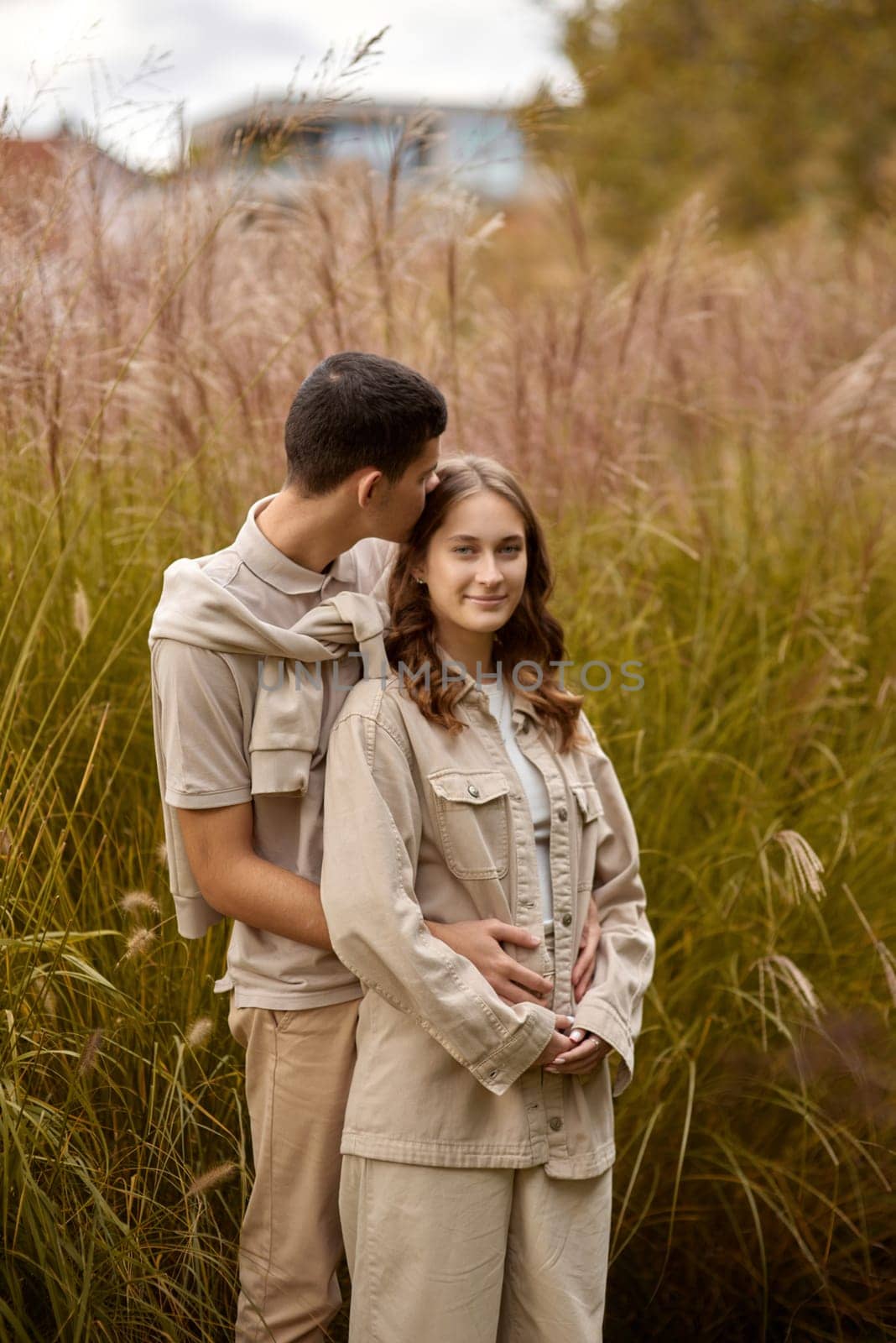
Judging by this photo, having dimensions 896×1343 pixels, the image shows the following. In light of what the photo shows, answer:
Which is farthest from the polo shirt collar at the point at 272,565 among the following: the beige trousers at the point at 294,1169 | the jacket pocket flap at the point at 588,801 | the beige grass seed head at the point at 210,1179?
the beige grass seed head at the point at 210,1179

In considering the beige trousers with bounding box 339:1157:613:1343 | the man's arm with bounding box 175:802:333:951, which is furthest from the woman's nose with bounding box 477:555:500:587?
the beige trousers with bounding box 339:1157:613:1343

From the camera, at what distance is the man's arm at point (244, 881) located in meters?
1.79

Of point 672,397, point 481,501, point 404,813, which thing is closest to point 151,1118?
point 404,813

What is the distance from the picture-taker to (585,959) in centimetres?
193

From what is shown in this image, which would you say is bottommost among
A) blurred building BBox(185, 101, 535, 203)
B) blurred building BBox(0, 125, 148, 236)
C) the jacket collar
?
the jacket collar

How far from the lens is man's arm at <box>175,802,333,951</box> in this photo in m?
1.79

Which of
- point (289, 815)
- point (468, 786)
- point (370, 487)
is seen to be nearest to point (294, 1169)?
point (289, 815)

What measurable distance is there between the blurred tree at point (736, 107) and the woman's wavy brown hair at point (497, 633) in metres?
11.0

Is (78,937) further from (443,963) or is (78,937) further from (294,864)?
(443,963)

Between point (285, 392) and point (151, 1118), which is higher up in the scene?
point (285, 392)

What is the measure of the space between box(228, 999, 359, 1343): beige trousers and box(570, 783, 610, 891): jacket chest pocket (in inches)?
16.3

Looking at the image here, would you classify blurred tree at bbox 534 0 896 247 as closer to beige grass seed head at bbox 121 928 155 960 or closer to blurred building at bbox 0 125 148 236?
blurred building at bbox 0 125 148 236

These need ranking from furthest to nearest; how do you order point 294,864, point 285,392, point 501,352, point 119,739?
point 501,352, point 285,392, point 119,739, point 294,864

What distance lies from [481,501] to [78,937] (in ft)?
2.96
